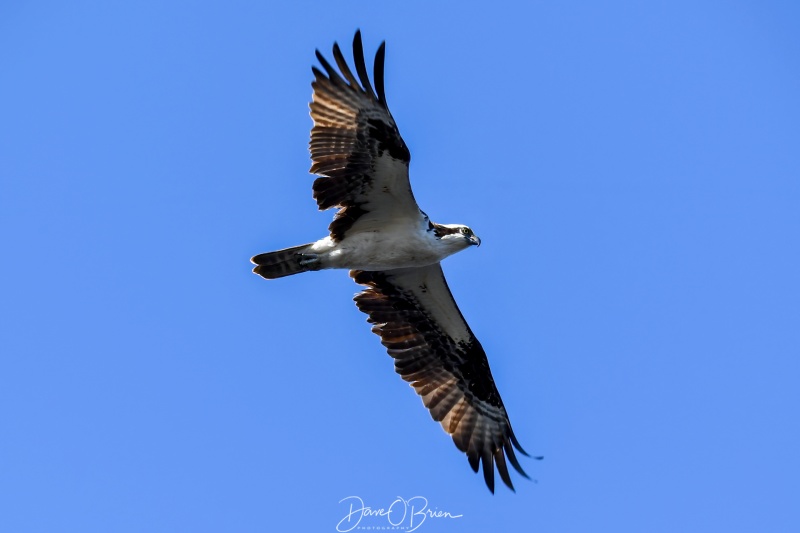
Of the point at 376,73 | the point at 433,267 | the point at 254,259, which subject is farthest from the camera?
the point at 433,267

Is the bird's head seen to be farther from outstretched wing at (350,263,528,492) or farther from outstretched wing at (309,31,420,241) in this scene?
outstretched wing at (350,263,528,492)

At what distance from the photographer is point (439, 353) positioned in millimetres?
14984

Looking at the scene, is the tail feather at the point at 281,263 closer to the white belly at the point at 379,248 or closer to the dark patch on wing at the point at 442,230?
the white belly at the point at 379,248

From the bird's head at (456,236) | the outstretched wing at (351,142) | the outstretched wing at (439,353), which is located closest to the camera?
the outstretched wing at (351,142)

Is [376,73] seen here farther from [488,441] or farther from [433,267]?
[488,441]

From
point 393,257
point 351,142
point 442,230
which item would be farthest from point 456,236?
point 351,142

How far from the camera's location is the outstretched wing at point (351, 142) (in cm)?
1285

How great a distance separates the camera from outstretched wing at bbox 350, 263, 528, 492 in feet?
47.6

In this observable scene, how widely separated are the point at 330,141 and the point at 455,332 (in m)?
3.56

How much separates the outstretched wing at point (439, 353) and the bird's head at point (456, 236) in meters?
1.05

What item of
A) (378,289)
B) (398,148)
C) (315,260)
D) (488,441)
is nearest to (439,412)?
(488,441)

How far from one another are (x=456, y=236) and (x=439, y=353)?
89.9 inches

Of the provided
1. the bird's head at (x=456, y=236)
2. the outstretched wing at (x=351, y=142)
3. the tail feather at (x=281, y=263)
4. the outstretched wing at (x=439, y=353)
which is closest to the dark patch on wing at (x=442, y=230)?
the bird's head at (x=456, y=236)

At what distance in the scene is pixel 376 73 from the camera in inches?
491
